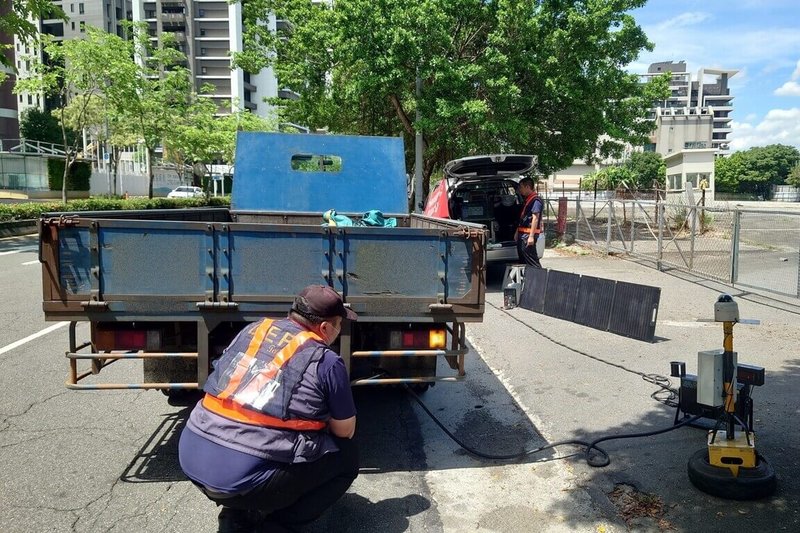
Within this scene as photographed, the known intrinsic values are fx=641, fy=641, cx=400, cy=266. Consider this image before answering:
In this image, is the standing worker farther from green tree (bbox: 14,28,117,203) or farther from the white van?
green tree (bbox: 14,28,117,203)

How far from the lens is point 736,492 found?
3.83m

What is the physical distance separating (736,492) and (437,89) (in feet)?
51.8

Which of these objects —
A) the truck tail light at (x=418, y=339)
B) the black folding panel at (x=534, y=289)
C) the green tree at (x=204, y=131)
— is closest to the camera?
the truck tail light at (x=418, y=339)

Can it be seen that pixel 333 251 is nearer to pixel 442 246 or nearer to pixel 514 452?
pixel 442 246

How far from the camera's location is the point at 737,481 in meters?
3.82

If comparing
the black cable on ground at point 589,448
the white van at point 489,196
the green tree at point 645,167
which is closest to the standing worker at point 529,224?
the white van at point 489,196

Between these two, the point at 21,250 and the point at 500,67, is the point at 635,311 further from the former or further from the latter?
the point at 21,250

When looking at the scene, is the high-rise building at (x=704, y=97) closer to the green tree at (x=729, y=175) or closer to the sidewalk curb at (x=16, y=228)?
the green tree at (x=729, y=175)

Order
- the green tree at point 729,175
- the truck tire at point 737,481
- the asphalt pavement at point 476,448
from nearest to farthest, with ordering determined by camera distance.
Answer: the asphalt pavement at point 476,448 < the truck tire at point 737,481 < the green tree at point 729,175

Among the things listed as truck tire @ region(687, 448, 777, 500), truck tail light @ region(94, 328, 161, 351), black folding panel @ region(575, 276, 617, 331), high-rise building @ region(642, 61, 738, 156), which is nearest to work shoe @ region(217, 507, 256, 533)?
truck tail light @ region(94, 328, 161, 351)

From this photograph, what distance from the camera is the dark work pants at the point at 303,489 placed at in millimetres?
2891

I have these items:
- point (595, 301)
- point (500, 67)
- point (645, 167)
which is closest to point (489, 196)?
point (595, 301)

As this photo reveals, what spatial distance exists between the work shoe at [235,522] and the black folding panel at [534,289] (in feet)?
23.4

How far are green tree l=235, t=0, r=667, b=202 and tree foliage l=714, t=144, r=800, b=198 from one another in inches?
3634
